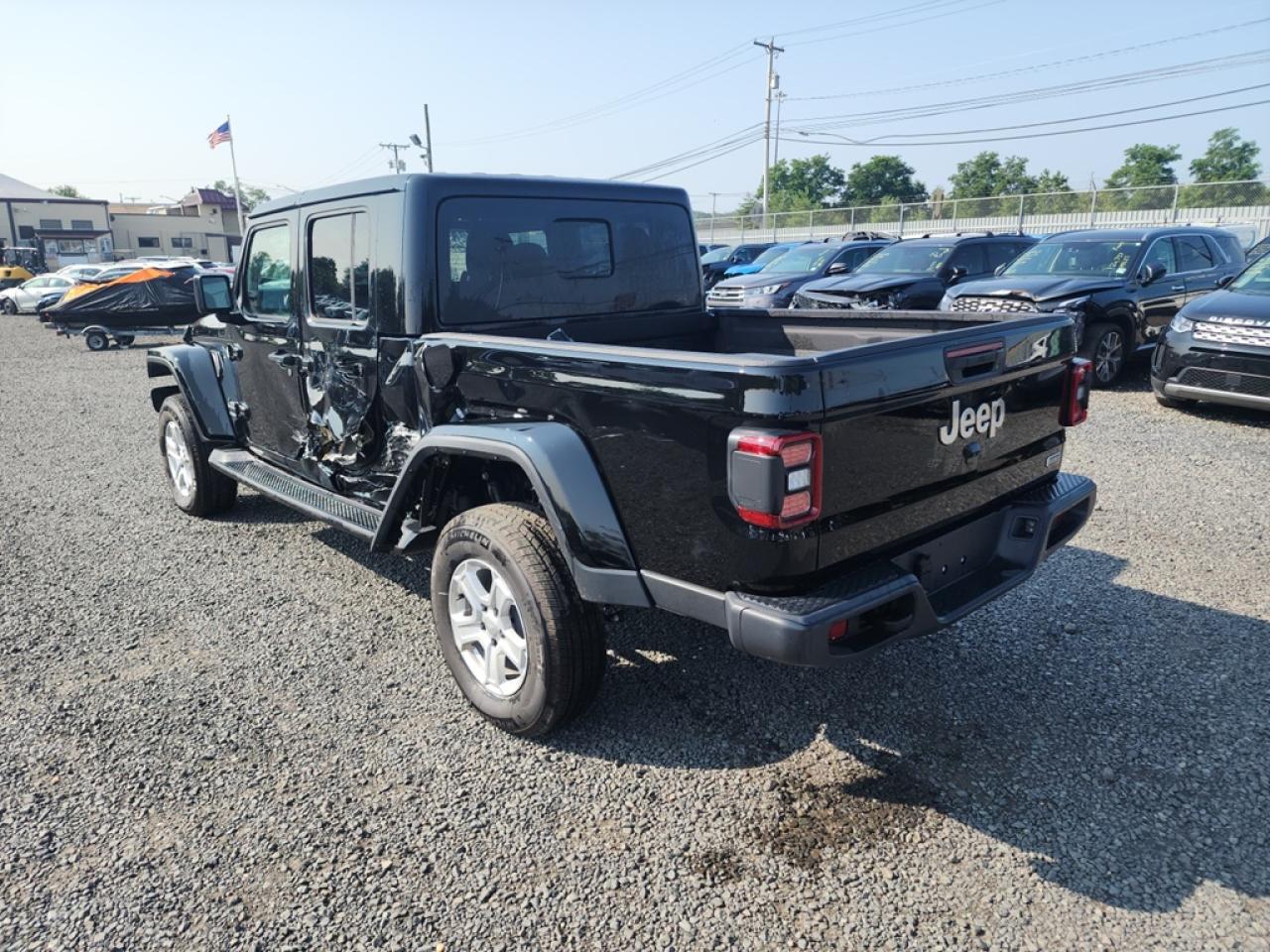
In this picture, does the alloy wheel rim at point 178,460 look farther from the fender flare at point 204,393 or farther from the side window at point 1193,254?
the side window at point 1193,254

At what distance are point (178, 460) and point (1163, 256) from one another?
10092 millimetres

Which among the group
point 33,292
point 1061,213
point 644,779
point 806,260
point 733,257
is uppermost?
point 1061,213

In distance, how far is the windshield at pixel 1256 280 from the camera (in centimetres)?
771

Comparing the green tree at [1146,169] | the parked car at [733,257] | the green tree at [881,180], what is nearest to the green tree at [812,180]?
the green tree at [881,180]

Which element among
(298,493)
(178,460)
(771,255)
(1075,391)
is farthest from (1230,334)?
(771,255)

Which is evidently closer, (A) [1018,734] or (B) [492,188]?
(A) [1018,734]

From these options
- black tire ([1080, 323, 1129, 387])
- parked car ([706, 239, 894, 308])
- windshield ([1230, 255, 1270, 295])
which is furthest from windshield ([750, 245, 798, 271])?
windshield ([1230, 255, 1270, 295])

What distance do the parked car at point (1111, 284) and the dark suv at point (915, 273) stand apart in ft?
4.09

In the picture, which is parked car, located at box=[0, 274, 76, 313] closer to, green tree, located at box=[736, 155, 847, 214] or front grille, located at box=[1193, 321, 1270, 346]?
front grille, located at box=[1193, 321, 1270, 346]

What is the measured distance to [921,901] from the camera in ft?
7.73

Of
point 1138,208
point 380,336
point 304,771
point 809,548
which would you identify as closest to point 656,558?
point 809,548

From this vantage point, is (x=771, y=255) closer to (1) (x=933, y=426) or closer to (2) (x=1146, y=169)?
(1) (x=933, y=426)

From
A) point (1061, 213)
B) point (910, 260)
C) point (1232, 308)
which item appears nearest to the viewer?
point (1232, 308)

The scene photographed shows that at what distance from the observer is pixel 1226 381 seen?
7.32m
